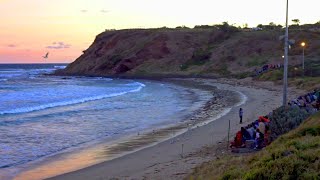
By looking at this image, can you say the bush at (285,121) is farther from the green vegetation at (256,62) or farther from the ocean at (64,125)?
the green vegetation at (256,62)

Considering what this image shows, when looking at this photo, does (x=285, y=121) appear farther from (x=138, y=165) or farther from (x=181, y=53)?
(x=181, y=53)

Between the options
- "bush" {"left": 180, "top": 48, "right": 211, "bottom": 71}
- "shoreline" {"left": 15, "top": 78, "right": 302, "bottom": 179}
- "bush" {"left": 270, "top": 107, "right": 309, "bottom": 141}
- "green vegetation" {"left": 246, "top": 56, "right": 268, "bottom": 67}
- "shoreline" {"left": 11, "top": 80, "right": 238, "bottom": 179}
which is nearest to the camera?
"shoreline" {"left": 15, "top": 78, "right": 302, "bottom": 179}

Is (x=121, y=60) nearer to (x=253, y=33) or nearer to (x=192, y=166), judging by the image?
(x=253, y=33)

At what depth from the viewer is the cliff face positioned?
8400 centimetres

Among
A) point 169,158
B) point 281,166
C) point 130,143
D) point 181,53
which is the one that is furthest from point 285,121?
point 181,53

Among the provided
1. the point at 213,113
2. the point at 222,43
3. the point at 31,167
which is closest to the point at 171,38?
the point at 222,43

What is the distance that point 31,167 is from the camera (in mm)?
14430

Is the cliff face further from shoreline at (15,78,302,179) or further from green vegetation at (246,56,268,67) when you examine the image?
shoreline at (15,78,302,179)

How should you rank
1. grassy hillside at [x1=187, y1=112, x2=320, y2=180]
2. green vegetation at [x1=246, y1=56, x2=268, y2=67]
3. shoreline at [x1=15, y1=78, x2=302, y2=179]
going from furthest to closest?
green vegetation at [x1=246, y1=56, x2=268, y2=67], shoreline at [x1=15, y1=78, x2=302, y2=179], grassy hillside at [x1=187, y1=112, x2=320, y2=180]

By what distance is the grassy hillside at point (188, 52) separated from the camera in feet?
267

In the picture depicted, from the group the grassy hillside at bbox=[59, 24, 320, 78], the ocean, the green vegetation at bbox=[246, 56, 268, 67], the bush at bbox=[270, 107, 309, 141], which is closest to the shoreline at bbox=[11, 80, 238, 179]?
the ocean

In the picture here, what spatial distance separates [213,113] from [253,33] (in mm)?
76740

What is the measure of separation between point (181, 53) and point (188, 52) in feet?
6.16

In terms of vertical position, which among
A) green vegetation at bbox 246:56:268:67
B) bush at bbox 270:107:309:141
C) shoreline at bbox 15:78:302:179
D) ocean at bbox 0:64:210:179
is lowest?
ocean at bbox 0:64:210:179
